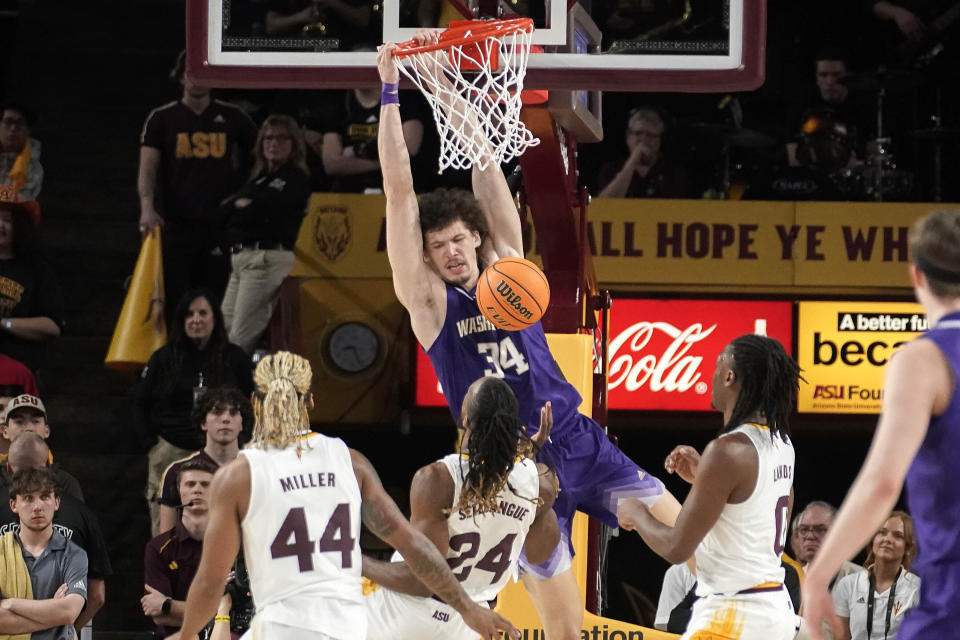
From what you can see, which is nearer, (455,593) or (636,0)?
(455,593)

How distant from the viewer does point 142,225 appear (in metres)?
10.5

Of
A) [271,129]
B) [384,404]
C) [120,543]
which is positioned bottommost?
[120,543]

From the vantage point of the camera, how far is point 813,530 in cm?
863

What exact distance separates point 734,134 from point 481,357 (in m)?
5.72

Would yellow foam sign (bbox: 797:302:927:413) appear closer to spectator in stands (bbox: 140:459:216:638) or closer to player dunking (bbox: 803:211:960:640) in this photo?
spectator in stands (bbox: 140:459:216:638)

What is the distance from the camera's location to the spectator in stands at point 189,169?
10.8 meters

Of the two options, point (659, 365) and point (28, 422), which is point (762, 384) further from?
point (659, 365)

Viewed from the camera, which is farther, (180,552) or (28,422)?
(28,422)

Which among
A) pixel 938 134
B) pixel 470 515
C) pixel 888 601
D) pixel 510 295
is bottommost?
pixel 888 601

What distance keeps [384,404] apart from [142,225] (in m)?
2.10

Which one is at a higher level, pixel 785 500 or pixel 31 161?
pixel 31 161

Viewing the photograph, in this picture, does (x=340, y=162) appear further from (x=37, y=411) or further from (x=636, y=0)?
(x=636, y=0)

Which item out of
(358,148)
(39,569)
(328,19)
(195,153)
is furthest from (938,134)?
(39,569)

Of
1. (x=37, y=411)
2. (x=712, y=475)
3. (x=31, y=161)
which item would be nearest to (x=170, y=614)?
(x=37, y=411)
